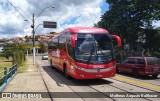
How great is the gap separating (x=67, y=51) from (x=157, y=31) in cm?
3934

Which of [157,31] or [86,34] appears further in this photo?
[157,31]

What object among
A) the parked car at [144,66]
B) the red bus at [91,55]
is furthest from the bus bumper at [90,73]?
the parked car at [144,66]

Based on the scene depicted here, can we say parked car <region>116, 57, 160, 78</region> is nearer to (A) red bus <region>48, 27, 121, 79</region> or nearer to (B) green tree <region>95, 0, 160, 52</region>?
(A) red bus <region>48, 27, 121, 79</region>

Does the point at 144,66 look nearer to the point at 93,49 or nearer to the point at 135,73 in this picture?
the point at 135,73

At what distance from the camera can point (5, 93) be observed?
43.0ft

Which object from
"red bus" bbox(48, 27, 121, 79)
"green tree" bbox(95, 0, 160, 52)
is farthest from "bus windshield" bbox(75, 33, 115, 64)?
"green tree" bbox(95, 0, 160, 52)

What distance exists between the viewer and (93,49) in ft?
53.3

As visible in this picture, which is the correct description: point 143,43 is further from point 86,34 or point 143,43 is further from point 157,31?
point 86,34

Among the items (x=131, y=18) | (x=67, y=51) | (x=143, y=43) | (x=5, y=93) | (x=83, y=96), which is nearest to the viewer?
(x=83, y=96)

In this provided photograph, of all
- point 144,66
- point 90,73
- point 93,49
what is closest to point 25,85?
point 90,73

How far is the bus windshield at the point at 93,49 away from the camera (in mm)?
16000

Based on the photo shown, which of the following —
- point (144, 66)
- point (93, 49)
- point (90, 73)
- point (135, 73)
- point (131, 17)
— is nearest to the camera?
point (90, 73)

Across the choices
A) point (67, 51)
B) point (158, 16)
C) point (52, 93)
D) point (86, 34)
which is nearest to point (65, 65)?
point (67, 51)

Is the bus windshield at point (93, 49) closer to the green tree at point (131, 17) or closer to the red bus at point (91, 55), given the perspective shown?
the red bus at point (91, 55)
